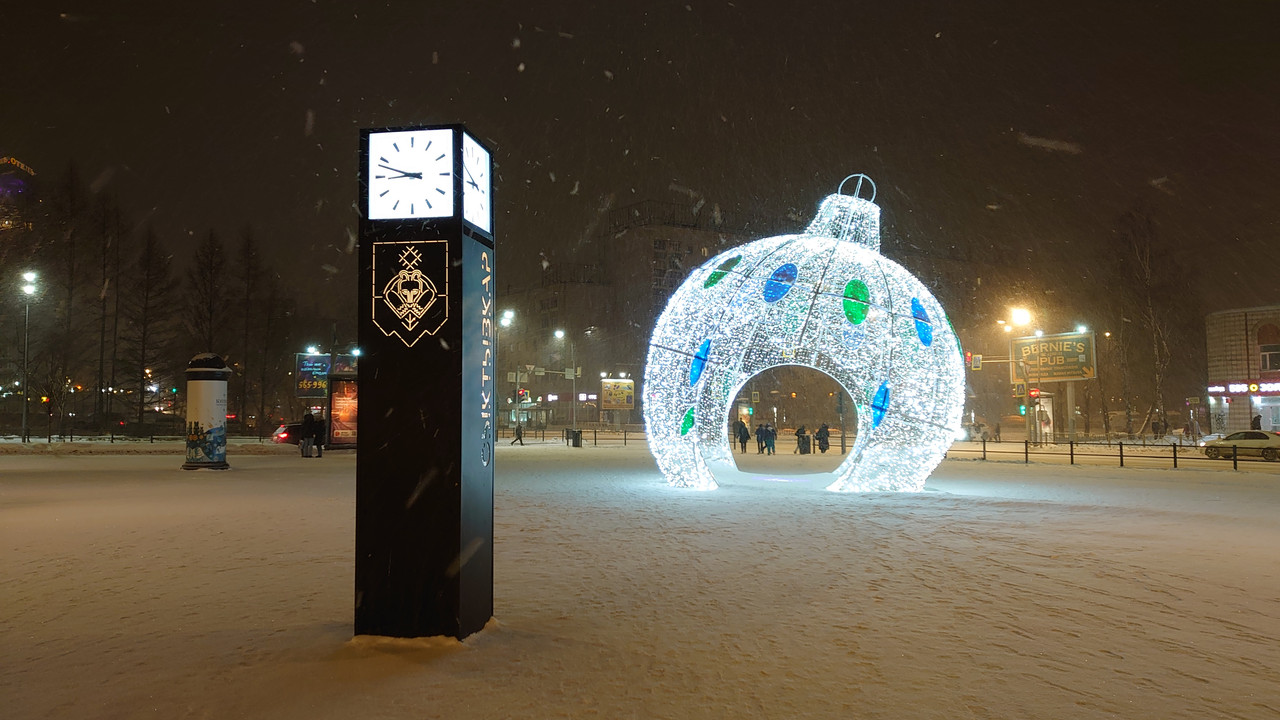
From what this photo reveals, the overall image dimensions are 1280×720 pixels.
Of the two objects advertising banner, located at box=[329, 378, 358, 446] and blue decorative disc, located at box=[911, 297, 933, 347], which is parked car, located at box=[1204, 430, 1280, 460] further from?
advertising banner, located at box=[329, 378, 358, 446]

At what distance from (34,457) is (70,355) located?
56.1 feet

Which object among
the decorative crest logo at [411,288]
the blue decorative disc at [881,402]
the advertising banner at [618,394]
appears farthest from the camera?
the advertising banner at [618,394]

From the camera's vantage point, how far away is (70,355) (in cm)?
4397

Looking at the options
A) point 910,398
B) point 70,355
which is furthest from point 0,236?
point 910,398

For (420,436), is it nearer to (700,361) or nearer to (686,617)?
(686,617)

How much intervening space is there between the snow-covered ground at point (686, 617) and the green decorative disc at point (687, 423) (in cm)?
310

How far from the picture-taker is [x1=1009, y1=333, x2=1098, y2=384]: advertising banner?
31.4 meters

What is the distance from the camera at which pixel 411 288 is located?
6.16 meters

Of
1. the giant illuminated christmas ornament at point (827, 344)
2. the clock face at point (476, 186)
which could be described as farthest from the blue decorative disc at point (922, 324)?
the clock face at point (476, 186)

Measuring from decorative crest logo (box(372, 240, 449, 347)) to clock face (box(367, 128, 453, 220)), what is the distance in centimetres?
27

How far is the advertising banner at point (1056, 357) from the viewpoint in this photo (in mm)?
31359

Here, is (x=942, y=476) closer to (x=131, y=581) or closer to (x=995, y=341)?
(x=131, y=581)

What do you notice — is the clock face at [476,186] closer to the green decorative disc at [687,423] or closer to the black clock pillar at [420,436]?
the black clock pillar at [420,436]

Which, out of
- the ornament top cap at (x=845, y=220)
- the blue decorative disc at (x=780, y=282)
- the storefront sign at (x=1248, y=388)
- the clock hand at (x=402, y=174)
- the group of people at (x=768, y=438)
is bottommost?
the group of people at (x=768, y=438)
